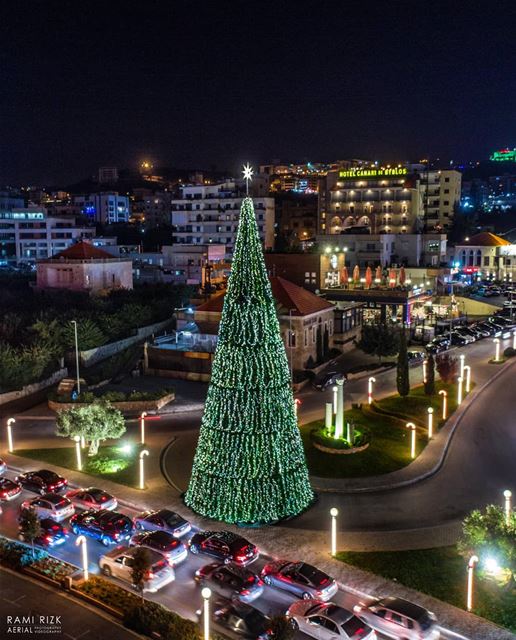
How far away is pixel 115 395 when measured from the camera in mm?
38500

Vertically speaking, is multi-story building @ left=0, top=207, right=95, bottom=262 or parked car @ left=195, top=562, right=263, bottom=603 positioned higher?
multi-story building @ left=0, top=207, right=95, bottom=262

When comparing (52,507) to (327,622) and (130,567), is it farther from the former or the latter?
(327,622)

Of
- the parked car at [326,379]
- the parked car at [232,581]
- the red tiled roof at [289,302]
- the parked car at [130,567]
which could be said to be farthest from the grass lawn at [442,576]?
Result: the red tiled roof at [289,302]

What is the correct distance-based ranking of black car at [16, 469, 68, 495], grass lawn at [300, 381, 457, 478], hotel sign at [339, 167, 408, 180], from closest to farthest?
black car at [16, 469, 68, 495], grass lawn at [300, 381, 457, 478], hotel sign at [339, 167, 408, 180]

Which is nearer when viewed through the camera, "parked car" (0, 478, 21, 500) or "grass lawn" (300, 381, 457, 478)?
"parked car" (0, 478, 21, 500)

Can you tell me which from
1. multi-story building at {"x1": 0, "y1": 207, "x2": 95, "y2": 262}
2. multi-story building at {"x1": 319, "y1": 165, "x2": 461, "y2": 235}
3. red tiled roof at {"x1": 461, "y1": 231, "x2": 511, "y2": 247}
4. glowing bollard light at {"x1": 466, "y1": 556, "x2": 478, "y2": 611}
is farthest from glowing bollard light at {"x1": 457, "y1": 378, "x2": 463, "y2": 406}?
multi-story building at {"x1": 0, "y1": 207, "x2": 95, "y2": 262}

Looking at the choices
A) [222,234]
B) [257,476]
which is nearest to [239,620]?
[257,476]

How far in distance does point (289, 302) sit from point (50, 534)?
2908 cm

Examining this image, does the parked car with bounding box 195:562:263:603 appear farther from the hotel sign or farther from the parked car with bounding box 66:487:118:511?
the hotel sign

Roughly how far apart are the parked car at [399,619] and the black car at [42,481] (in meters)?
14.8

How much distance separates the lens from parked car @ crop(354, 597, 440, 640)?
16.7 meters

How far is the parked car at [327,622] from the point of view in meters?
16.6

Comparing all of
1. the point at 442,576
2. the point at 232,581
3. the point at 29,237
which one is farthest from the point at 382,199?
the point at 232,581

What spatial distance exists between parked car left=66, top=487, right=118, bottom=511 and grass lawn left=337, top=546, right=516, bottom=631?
9.82 m
